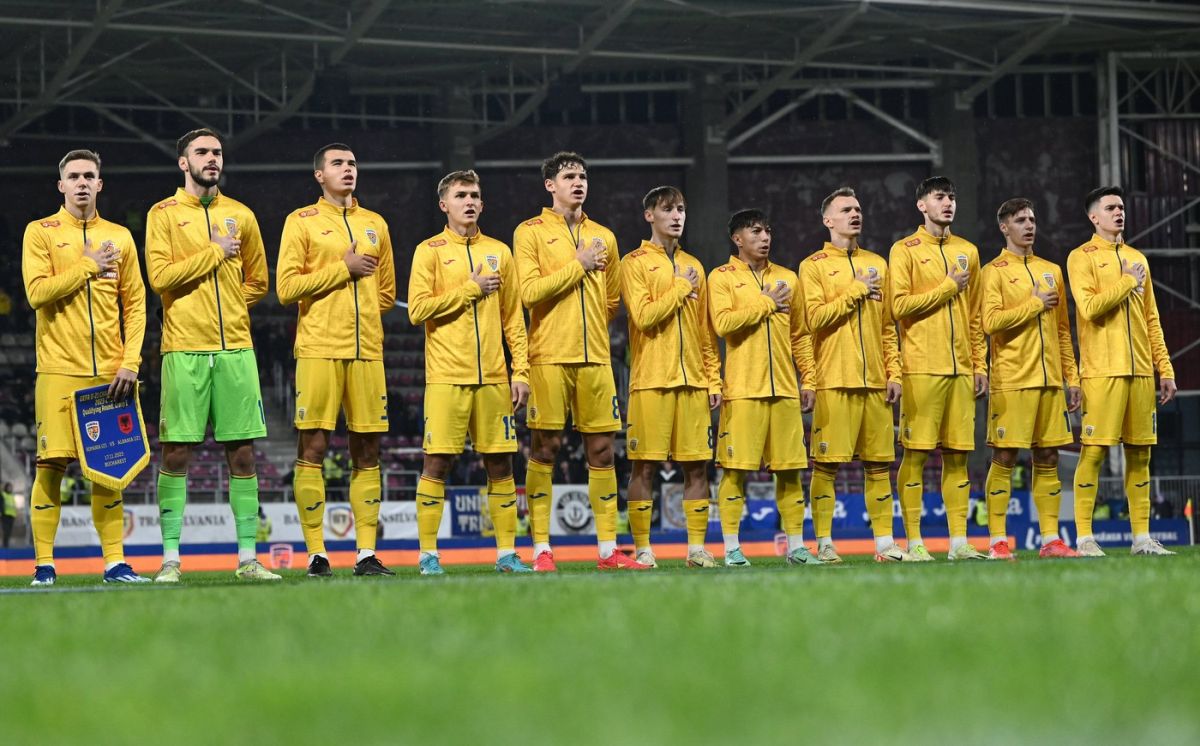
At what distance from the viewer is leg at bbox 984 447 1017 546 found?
1063 centimetres

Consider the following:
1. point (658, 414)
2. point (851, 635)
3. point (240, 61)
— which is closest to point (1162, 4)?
point (240, 61)

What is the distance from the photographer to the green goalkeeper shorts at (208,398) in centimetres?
855

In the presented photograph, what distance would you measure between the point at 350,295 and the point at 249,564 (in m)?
1.71

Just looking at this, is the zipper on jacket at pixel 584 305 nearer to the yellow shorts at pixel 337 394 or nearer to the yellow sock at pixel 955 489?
the yellow shorts at pixel 337 394

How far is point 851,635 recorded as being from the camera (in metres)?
3.82

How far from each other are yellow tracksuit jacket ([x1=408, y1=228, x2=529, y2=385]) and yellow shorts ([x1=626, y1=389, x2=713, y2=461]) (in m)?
0.99

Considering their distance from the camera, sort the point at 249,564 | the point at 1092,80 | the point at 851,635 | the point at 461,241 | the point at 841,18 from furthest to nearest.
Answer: the point at 1092,80 < the point at 841,18 < the point at 461,241 < the point at 249,564 < the point at 851,635

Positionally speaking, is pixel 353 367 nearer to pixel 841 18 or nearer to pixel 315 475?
pixel 315 475

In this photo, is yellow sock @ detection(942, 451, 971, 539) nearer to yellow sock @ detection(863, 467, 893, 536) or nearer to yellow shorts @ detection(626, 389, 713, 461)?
yellow sock @ detection(863, 467, 893, 536)

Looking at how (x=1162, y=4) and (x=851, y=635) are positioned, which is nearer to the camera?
(x=851, y=635)

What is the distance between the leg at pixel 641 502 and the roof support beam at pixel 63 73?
14.8 m

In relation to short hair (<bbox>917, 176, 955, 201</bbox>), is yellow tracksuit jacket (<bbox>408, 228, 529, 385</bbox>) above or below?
below

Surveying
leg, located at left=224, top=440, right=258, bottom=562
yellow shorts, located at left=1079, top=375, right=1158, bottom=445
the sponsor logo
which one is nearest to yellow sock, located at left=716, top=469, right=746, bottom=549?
yellow shorts, located at left=1079, top=375, right=1158, bottom=445

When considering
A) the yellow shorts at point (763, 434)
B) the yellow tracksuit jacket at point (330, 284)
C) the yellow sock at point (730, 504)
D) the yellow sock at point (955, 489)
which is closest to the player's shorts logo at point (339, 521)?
the yellow sock at point (730, 504)
